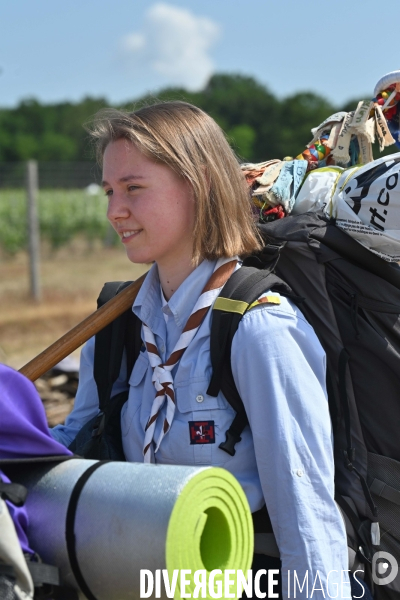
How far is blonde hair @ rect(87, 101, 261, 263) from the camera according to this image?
1.86 meters

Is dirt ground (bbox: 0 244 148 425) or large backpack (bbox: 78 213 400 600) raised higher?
large backpack (bbox: 78 213 400 600)

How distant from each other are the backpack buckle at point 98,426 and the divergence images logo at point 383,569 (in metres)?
0.78

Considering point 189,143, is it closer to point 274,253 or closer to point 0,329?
point 274,253

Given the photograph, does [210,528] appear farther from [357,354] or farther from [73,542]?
[357,354]

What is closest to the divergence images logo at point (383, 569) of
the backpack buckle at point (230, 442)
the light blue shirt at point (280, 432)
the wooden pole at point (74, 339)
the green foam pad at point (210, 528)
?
the light blue shirt at point (280, 432)

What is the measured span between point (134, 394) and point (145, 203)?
1.71 ft

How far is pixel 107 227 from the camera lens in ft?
85.1

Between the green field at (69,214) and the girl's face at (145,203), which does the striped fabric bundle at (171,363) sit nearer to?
the girl's face at (145,203)

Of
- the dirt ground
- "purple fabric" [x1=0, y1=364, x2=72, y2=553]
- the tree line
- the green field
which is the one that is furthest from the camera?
the tree line

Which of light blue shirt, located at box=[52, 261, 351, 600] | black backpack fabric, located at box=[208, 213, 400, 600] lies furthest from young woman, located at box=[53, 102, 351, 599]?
black backpack fabric, located at box=[208, 213, 400, 600]

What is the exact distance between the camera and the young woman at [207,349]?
5.49 ft

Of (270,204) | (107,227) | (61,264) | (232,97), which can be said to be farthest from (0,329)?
(232,97)

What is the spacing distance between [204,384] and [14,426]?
1.81 feet

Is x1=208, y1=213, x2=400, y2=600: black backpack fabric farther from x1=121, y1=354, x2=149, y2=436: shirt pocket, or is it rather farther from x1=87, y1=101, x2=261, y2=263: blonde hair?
x1=121, y1=354, x2=149, y2=436: shirt pocket
